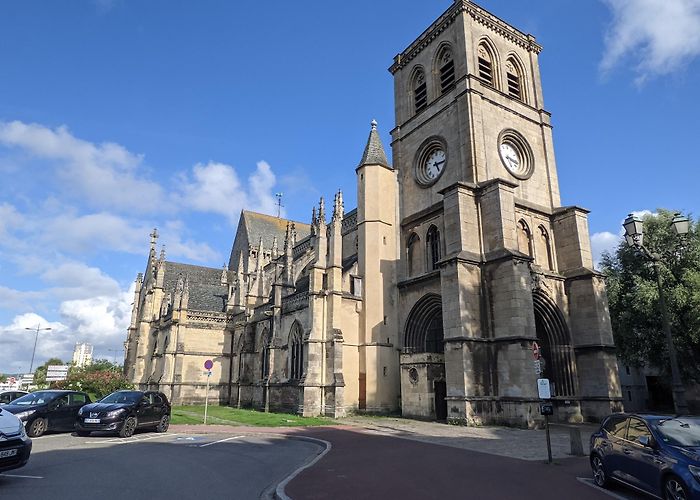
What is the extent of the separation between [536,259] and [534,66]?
47.2 ft

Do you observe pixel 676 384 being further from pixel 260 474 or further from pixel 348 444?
pixel 260 474

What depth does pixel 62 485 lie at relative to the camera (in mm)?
7828

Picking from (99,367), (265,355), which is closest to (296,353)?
(265,355)

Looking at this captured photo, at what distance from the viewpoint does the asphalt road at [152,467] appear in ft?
24.6

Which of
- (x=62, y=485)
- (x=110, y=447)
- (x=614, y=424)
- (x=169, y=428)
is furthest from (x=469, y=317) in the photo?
(x=62, y=485)

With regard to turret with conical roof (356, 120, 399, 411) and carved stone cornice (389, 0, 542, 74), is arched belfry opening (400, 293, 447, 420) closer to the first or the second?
turret with conical roof (356, 120, 399, 411)

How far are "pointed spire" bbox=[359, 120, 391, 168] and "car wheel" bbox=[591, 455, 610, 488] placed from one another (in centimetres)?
2228

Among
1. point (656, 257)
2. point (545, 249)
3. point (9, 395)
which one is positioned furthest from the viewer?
point (545, 249)

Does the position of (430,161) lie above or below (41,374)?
above

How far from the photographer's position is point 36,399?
Answer: 50.6 feet

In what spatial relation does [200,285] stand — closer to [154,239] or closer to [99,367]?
[154,239]

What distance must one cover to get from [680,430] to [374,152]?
957 inches

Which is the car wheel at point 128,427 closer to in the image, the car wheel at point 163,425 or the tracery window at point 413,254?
the car wheel at point 163,425

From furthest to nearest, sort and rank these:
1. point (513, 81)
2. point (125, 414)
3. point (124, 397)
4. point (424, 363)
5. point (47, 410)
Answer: point (513, 81)
point (424, 363)
point (124, 397)
point (47, 410)
point (125, 414)
